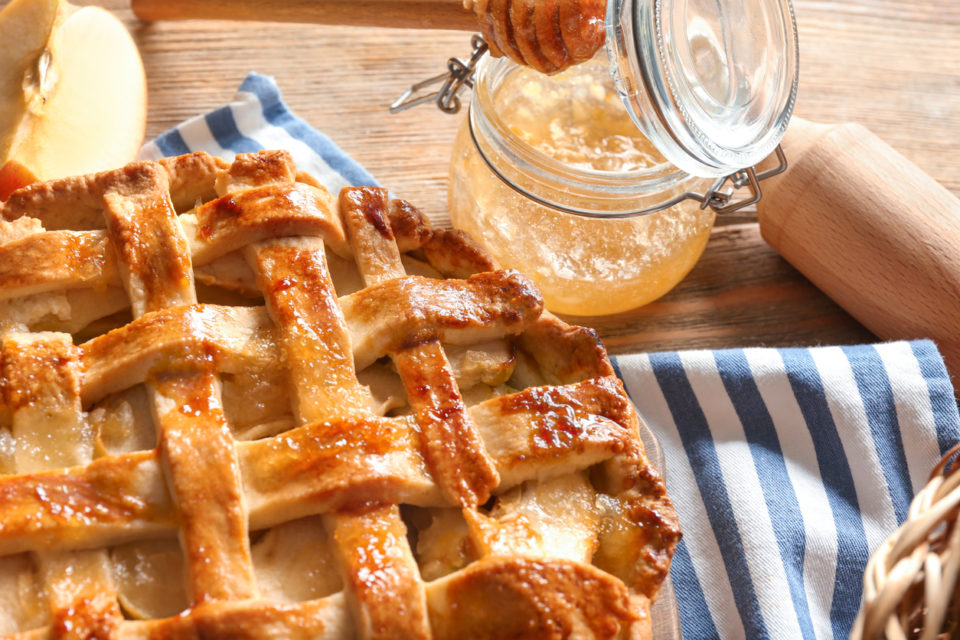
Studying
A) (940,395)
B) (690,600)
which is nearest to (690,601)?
(690,600)

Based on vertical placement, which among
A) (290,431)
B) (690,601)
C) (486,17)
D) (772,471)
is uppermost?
(486,17)

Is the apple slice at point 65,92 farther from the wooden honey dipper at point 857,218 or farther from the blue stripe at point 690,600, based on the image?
the blue stripe at point 690,600

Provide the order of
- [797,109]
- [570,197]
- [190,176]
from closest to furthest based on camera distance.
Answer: [190,176], [570,197], [797,109]

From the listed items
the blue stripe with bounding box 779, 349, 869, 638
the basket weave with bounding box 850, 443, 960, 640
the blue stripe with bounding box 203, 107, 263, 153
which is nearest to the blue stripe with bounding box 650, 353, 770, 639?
the blue stripe with bounding box 779, 349, 869, 638

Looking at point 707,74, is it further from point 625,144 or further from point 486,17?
point 486,17

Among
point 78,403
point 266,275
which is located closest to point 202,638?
point 78,403

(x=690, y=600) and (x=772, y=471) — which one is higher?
(x=772, y=471)

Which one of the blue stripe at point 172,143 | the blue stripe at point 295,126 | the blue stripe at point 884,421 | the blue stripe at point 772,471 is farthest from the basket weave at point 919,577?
the blue stripe at point 172,143

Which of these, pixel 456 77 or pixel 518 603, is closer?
pixel 518 603
